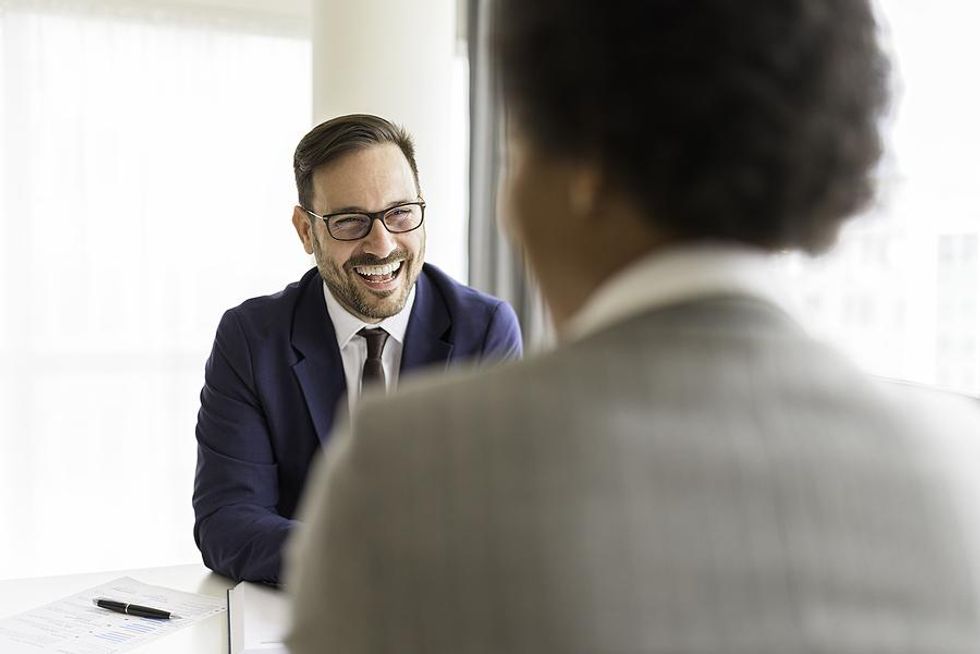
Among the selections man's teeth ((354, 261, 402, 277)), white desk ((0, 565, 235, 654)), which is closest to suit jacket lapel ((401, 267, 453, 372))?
man's teeth ((354, 261, 402, 277))

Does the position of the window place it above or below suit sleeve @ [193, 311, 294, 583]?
above

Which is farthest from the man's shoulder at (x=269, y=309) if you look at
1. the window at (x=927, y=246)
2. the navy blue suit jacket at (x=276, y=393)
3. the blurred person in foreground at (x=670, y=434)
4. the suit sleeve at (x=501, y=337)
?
the blurred person in foreground at (x=670, y=434)

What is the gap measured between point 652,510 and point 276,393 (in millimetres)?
1569

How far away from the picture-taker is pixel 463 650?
51cm

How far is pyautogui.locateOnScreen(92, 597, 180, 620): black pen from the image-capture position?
4.99 feet

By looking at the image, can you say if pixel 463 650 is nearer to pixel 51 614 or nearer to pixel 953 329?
pixel 51 614

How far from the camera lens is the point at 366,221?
81.2 inches

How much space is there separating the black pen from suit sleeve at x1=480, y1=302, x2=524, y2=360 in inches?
34.5

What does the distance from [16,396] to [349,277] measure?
258 cm

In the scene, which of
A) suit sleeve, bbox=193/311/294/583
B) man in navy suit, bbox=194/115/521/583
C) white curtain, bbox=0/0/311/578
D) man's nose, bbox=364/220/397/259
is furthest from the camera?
white curtain, bbox=0/0/311/578

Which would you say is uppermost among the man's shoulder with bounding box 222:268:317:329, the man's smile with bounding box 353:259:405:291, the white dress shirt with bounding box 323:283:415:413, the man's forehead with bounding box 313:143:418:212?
the man's forehead with bounding box 313:143:418:212

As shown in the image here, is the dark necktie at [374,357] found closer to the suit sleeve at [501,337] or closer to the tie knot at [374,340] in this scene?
the tie knot at [374,340]

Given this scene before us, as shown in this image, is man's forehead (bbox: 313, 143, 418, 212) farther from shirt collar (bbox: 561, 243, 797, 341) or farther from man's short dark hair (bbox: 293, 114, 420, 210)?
shirt collar (bbox: 561, 243, 797, 341)

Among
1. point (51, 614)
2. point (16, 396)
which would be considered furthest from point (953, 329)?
point (16, 396)
